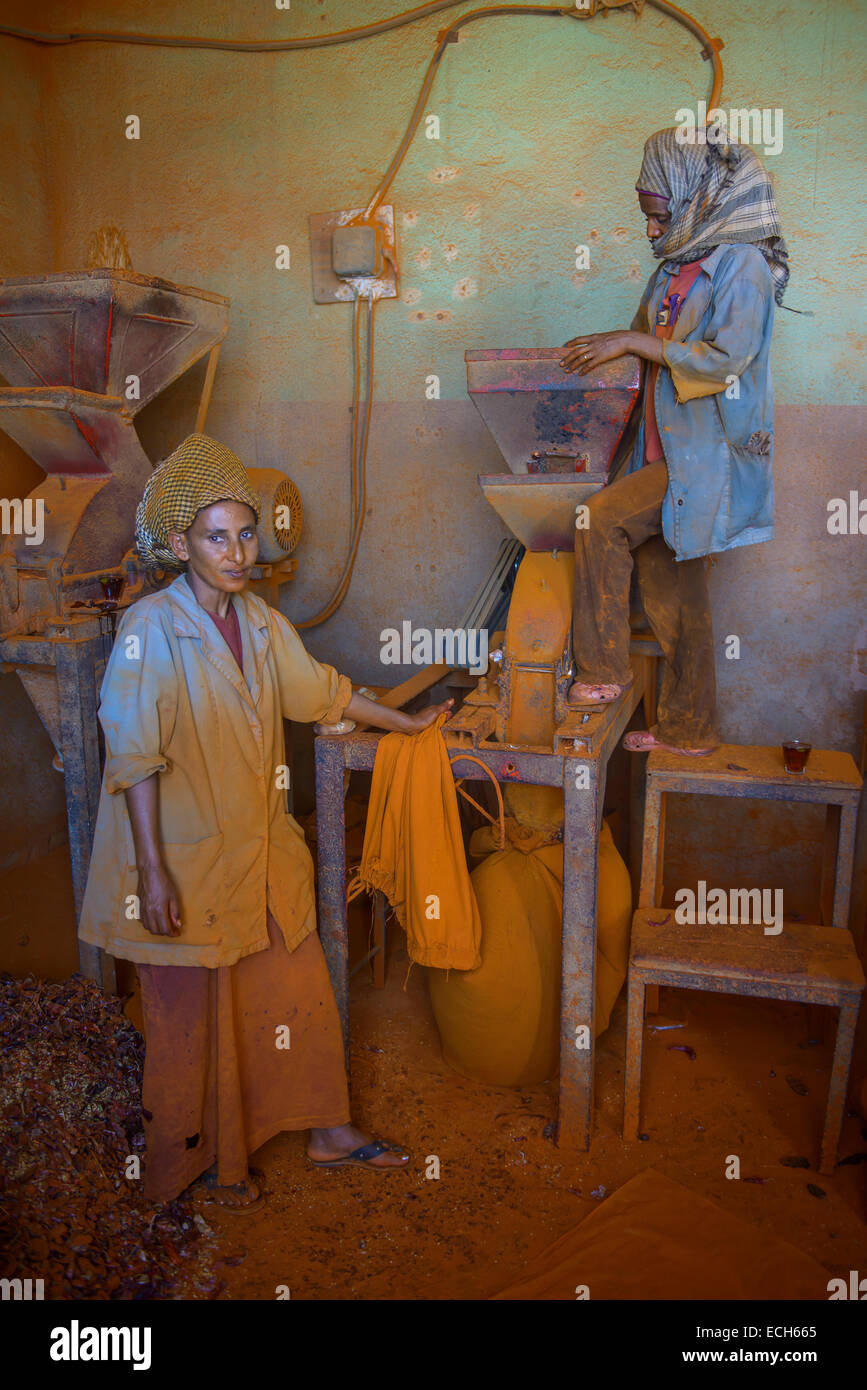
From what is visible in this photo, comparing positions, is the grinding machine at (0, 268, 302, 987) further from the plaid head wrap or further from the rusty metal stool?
the rusty metal stool

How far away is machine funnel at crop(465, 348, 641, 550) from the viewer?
2955 mm

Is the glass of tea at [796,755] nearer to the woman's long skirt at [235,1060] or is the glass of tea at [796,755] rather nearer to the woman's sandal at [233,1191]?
the woman's long skirt at [235,1060]

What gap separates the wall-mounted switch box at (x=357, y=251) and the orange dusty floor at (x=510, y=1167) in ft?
9.55

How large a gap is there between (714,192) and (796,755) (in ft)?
5.53

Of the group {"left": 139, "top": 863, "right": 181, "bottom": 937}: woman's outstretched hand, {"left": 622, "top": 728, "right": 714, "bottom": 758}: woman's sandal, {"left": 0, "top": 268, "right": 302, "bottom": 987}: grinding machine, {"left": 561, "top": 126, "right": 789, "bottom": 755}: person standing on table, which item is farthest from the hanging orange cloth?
{"left": 0, "top": 268, "right": 302, "bottom": 987}: grinding machine

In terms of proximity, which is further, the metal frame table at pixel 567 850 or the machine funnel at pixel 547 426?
the machine funnel at pixel 547 426

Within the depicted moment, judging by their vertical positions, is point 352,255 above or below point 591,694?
above

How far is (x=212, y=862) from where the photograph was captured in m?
2.63

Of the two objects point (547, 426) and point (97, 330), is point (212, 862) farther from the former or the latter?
point (97, 330)

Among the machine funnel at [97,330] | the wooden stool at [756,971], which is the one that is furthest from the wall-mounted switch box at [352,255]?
A: the wooden stool at [756,971]

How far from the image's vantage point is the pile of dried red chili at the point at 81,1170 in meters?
2.44

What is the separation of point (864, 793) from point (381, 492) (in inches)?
89.6

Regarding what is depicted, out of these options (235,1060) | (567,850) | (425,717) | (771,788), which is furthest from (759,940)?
(235,1060)
